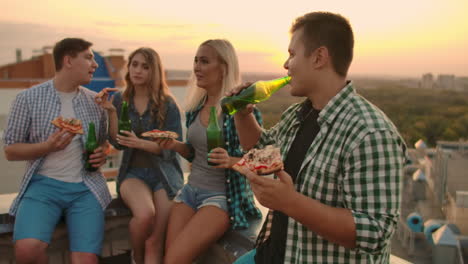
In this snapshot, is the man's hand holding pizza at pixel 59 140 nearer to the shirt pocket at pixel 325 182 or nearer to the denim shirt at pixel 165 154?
the denim shirt at pixel 165 154

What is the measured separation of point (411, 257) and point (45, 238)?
925cm

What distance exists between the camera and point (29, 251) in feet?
7.34

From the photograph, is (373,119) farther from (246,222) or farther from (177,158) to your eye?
(177,158)

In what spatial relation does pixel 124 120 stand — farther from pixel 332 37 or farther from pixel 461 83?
pixel 461 83

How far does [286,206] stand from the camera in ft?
3.84

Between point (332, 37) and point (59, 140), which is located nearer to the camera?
point (332, 37)

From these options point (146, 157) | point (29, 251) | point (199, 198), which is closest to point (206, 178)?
point (199, 198)

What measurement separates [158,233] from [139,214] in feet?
0.58

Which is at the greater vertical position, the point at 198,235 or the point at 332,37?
the point at 332,37

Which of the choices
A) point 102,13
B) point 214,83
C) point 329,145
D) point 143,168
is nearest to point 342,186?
point 329,145

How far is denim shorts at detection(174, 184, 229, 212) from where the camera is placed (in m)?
2.34

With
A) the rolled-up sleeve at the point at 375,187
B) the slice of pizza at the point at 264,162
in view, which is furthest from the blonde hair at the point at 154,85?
the rolled-up sleeve at the point at 375,187

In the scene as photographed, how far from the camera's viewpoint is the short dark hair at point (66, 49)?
2.66 metres

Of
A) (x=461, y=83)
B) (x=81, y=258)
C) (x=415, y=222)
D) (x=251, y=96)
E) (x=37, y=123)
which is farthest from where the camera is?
(x=461, y=83)
